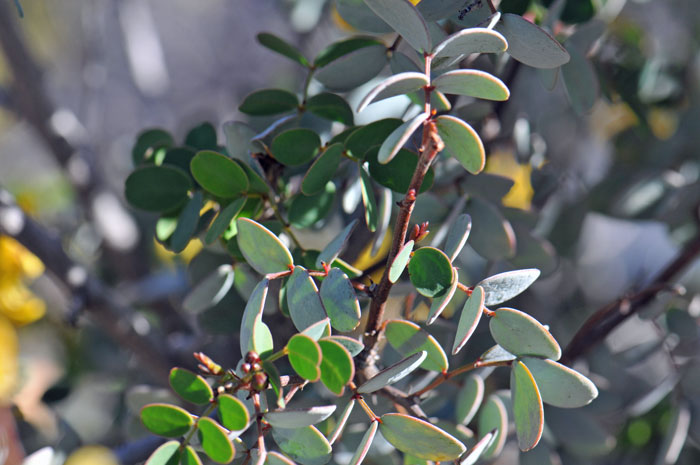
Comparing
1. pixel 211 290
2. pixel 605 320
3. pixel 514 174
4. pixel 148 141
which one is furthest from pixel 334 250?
pixel 514 174

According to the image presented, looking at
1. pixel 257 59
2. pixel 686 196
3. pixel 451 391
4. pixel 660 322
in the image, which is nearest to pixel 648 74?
pixel 686 196

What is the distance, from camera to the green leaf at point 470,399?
41cm

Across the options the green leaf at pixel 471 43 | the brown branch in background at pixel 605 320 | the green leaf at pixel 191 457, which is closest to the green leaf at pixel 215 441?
the green leaf at pixel 191 457

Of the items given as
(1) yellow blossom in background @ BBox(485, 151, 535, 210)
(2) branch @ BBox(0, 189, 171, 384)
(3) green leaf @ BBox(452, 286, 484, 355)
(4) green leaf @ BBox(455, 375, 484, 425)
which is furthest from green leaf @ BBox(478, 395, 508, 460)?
(1) yellow blossom in background @ BBox(485, 151, 535, 210)

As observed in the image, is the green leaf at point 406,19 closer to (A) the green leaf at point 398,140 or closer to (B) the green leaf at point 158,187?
(A) the green leaf at point 398,140

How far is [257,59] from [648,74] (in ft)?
7.02

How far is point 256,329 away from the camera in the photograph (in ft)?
1.01

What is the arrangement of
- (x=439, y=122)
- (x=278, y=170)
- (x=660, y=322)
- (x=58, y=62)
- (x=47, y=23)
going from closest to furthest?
(x=439, y=122) < (x=278, y=170) < (x=660, y=322) < (x=47, y=23) < (x=58, y=62)

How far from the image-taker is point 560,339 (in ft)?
1.92

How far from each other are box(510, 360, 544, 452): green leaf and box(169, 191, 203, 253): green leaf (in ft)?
0.72

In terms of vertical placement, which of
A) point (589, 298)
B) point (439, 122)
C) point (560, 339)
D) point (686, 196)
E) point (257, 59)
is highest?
point (439, 122)

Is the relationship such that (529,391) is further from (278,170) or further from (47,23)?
(47,23)

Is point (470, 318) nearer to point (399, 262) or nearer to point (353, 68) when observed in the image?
point (399, 262)

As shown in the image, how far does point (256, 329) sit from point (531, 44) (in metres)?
0.21
